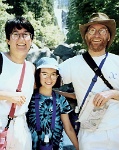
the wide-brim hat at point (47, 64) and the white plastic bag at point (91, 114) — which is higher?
the wide-brim hat at point (47, 64)

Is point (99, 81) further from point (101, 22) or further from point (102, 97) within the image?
point (101, 22)

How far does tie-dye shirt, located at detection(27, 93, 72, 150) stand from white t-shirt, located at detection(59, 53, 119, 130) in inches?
8.8

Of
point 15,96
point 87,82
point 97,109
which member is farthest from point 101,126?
point 15,96

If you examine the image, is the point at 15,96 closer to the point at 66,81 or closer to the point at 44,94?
the point at 44,94

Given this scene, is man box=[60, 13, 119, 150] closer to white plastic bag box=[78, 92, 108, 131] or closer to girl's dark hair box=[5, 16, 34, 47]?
white plastic bag box=[78, 92, 108, 131]

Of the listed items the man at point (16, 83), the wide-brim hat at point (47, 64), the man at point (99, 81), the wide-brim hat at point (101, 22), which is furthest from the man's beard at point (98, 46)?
the man at point (16, 83)

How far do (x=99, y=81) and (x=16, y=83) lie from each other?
34.2 inches

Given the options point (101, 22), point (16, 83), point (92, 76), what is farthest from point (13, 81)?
point (101, 22)

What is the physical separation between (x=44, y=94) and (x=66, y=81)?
0.29 meters

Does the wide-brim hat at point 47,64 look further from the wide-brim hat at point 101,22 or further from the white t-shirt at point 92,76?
the wide-brim hat at point 101,22

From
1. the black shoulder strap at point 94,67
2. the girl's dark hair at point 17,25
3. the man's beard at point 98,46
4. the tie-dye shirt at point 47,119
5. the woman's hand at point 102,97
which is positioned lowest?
the tie-dye shirt at point 47,119

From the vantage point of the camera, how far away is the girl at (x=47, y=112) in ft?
9.07

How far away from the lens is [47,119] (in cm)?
280

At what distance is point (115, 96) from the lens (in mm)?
2713
